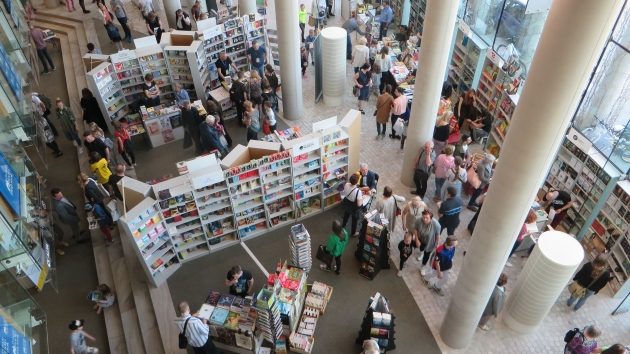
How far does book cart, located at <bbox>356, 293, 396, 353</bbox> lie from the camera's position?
7.36 metres

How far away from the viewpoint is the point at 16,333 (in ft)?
21.3

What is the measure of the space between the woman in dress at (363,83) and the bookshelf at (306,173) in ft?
13.0

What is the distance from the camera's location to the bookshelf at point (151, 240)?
8.17 metres

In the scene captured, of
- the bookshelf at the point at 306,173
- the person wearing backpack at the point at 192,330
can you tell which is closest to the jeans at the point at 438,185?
the bookshelf at the point at 306,173

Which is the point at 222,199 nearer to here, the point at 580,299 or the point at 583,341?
the point at 583,341

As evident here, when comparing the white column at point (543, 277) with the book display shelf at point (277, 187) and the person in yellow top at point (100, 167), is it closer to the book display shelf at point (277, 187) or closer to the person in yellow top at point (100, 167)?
the book display shelf at point (277, 187)

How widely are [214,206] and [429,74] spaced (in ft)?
15.8

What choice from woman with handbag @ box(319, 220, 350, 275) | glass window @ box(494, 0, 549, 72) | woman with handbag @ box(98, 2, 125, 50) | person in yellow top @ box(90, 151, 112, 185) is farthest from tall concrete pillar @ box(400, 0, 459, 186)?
woman with handbag @ box(98, 2, 125, 50)

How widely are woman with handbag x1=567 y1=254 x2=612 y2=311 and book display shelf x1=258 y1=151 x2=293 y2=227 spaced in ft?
17.9

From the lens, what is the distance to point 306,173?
10.0 meters


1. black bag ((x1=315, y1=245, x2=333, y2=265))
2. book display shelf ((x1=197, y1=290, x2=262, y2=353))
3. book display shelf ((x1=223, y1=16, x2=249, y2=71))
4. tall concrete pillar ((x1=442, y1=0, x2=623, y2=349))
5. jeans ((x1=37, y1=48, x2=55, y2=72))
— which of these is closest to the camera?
tall concrete pillar ((x1=442, y1=0, x2=623, y2=349))

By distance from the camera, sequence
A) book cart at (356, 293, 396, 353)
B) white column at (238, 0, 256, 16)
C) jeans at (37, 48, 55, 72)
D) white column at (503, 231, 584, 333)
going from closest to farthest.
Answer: white column at (503, 231, 584, 333) < book cart at (356, 293, 396, 353) < white column at (238, 0, 256, 16) < jeans at (37, 48, 55, 72)

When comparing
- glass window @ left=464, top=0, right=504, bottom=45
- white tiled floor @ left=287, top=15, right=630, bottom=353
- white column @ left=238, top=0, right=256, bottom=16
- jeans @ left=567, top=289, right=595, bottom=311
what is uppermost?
glass window @ left=464, top=0, right=504, bottom=45

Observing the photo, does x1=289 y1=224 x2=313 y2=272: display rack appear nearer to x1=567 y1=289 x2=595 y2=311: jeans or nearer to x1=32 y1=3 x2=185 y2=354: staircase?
x1=32 y1=3 x2=185 y2=354: staircase
